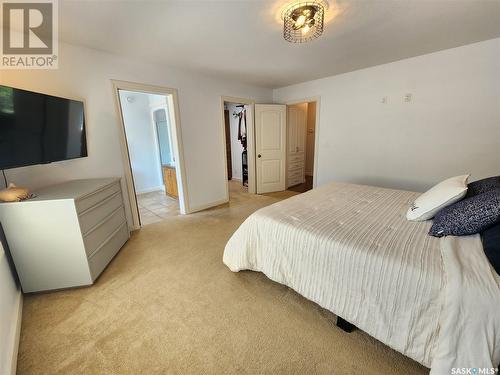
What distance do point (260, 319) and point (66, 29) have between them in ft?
10.1

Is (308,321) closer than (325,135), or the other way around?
(308,321)

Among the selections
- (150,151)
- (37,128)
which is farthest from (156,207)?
(37,128)

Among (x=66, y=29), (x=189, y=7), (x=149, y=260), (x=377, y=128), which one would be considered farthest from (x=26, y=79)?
(x=377, y=128)

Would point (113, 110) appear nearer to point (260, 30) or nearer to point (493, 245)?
point (260, 30)

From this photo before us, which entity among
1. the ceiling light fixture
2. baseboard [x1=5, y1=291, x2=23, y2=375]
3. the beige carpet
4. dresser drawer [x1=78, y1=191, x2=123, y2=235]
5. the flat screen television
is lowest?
the beige carpet

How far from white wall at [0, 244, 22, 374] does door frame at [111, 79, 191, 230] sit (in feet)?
4.82

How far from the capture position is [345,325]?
141 centimetres

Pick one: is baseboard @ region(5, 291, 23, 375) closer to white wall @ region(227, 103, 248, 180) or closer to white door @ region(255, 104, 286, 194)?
→ white door @ region(255, 104, 286, 194)

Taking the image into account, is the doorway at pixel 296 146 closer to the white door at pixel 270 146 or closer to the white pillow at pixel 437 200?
the white door at pixel 270 146

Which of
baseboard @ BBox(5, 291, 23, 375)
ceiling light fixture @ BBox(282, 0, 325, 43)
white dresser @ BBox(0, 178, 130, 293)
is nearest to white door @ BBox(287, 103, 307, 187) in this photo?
ceiling light fixture @ BBox(282, 0, 325, 43)

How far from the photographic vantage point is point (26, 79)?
6.68ft

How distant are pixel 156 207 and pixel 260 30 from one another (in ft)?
11.0

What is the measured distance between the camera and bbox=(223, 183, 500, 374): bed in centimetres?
91

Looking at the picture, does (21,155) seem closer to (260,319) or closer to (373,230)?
(260,319)
